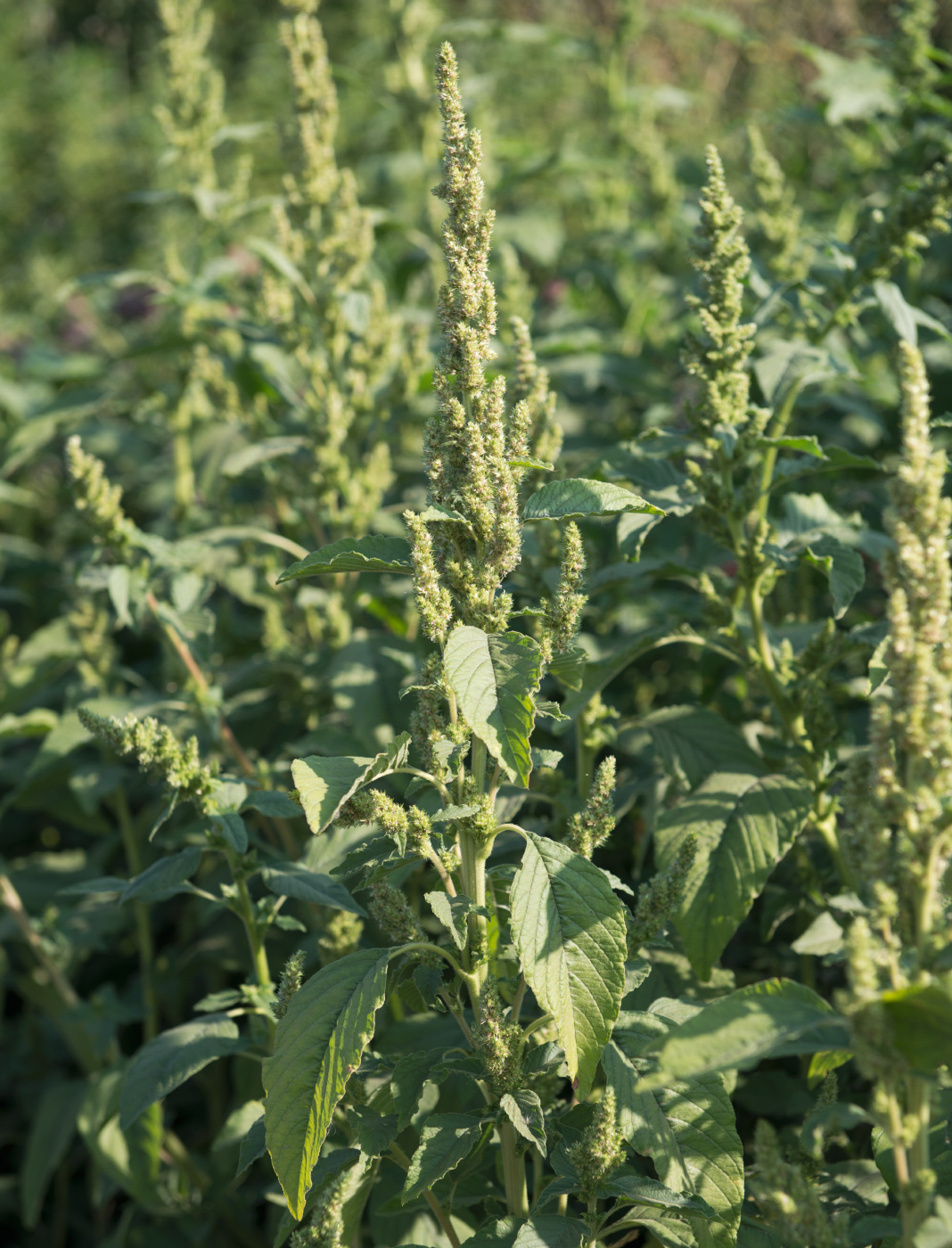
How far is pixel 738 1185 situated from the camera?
1461 millimetres

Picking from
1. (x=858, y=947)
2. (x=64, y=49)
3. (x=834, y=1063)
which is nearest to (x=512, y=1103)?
(x=834, y=1063)

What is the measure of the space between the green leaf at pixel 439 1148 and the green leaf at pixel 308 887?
34 cm

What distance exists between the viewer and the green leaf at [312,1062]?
1.36 metres

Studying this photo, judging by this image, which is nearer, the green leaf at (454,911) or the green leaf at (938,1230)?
the green leaf at (938,1230)

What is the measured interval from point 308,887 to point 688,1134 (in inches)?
26.3

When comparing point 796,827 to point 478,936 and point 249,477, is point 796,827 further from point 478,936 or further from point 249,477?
point 249,477

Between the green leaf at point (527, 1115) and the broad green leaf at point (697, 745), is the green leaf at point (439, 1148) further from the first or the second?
the broad green leaf at point (697, 745)

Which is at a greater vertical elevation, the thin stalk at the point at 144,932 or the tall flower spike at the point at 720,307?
the tall flower spike at the point at 720,307

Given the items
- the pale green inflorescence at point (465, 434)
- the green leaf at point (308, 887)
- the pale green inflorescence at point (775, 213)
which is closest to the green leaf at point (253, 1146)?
the green leaf at point (308, 887)

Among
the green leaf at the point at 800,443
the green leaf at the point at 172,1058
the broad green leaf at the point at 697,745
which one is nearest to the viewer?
the green leaf at the point at 172,1058

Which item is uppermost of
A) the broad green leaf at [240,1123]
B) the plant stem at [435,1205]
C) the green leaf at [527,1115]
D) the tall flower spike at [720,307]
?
the tall flower spike at [720,307]

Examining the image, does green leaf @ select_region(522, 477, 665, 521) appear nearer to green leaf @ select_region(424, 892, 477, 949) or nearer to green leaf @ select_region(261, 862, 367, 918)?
green leaf @ select_region(424, 892, 477, 949)

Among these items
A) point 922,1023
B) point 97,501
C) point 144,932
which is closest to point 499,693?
point 922,1023

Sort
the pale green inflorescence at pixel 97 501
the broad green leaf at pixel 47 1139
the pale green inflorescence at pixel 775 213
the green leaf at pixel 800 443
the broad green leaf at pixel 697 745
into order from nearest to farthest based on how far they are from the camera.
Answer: the green leaf at pixel 800 443
the broad green leaf at pixel 697 745
the pale green inflorescence at pixel 97 501
the broad green leaf at pixel 47 1139
the pale green inflorescence at pixel 775 213
